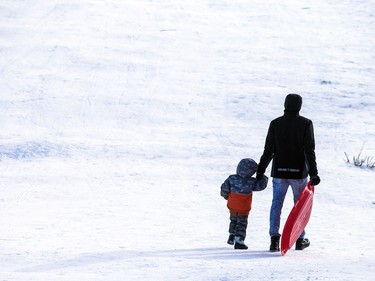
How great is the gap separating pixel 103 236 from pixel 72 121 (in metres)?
5.86

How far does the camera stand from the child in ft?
22.9

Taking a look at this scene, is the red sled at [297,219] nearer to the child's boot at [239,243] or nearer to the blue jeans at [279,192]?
the blue jeans at [279,192]

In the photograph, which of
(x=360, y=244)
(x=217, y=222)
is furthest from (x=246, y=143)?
(x=360, y=244)

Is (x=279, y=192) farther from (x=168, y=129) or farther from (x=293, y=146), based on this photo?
(x=168, y=129)

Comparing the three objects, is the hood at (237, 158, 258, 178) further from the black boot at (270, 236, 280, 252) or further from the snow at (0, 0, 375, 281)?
the snow at (0, 0, 375, 281)

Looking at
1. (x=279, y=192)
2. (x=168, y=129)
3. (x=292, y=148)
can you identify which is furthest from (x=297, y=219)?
(x=168, y=129)

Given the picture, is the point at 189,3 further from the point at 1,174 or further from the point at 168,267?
the point at 168,267

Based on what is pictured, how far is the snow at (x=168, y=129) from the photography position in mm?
6691

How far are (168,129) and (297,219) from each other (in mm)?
6829

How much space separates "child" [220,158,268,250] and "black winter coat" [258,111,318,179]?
225 millimetres

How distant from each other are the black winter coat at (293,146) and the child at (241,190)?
0.74ft

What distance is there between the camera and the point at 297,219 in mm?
6582

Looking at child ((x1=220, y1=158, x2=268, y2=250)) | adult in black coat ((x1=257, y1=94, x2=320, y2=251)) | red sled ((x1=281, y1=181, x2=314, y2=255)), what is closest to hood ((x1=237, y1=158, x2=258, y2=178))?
child ((x1=220, y1=158, x2=268, y2=250))

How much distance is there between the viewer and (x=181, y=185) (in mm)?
10344
